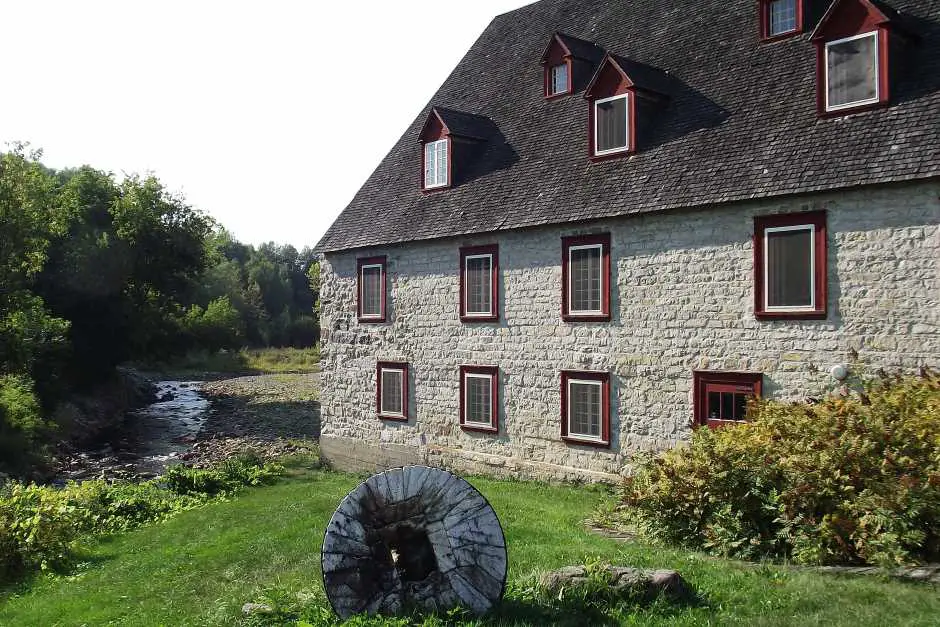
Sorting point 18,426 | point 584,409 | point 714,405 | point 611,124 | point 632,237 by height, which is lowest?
point 18,426

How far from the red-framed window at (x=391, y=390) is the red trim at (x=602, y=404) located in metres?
4.97

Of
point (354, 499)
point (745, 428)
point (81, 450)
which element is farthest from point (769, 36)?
point (81, 450)

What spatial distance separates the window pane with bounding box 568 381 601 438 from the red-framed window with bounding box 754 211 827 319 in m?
3.87

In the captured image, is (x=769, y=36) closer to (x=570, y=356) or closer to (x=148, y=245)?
(x=570, y=356)

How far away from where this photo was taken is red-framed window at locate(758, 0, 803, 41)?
52.3 feet

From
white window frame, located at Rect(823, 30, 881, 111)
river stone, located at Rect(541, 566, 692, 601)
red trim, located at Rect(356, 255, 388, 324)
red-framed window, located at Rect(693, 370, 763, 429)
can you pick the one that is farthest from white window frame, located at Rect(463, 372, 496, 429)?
river stone, located at Rect(541, 566, 692, 601)

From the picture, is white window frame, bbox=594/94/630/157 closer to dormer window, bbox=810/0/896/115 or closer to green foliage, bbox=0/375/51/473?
dormer window, bbox=810/0/896/115

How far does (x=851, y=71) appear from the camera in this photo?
13.8m

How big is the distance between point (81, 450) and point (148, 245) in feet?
41.8

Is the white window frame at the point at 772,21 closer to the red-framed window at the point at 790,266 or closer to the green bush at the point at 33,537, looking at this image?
the red-framed window at the point at 790,266

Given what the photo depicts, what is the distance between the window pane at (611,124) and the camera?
17.0 meters

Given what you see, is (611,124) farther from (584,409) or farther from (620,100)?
(584,409)

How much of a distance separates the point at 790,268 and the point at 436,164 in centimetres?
995

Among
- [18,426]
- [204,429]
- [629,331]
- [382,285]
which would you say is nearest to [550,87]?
[382,285]
